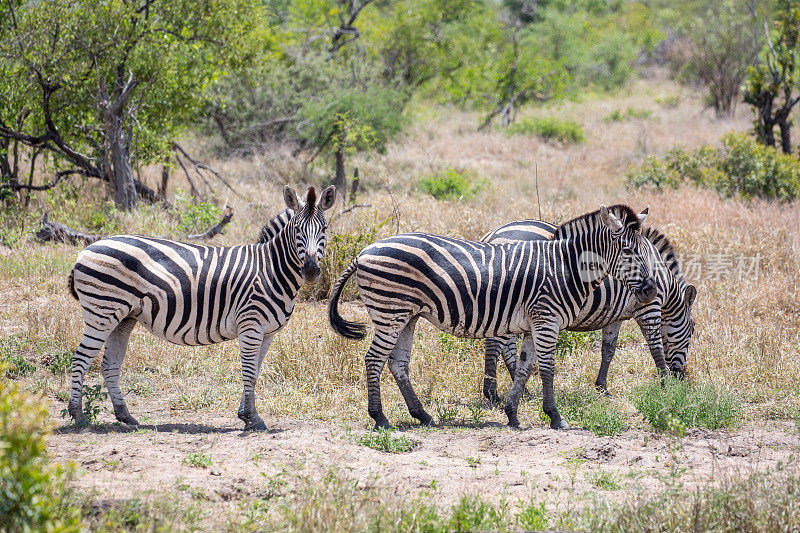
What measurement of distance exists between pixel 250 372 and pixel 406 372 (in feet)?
4.95

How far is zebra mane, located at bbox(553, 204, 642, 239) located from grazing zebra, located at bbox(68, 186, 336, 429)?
2.32m

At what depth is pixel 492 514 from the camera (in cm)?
430

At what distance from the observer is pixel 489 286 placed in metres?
6.85

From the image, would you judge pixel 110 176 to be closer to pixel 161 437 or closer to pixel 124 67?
pixel 124 67

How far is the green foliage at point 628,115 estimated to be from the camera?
24.3 m

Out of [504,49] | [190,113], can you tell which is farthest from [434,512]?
[504,49]

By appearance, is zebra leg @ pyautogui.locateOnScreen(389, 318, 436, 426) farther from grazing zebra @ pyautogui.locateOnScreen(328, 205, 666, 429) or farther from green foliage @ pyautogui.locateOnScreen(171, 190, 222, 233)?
green foliage @ pyautogui.locateOnScreen(171, 190, 222, 233)

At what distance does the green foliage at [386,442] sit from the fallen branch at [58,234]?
7247 mm

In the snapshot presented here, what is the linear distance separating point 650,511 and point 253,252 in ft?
12.9

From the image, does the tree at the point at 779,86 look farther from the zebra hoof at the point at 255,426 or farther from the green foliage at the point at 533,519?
the green foliage at the point at 533,519

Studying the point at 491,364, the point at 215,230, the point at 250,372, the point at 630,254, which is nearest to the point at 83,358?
the point at 250,372

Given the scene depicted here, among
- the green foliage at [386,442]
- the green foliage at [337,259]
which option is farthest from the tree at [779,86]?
the green foliage at [386,442]

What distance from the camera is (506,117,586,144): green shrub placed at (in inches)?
821

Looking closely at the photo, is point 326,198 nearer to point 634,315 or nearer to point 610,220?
point 610,220
